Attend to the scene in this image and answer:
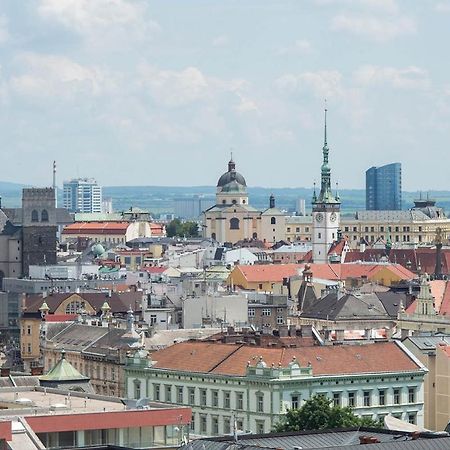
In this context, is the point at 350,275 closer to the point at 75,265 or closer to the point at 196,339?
the point at 75,265

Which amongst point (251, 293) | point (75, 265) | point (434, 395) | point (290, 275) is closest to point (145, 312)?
point (251, 293)

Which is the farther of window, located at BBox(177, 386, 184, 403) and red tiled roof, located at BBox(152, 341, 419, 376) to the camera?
window, located at BBox(177, 386, 184, 403)

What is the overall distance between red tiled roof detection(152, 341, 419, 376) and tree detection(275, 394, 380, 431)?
746 cm

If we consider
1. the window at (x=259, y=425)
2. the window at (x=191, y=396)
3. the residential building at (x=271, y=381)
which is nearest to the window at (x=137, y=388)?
the residential building at (x=271, y=381)

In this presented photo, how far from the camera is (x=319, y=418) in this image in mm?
85562

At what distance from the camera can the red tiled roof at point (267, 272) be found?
590 ft

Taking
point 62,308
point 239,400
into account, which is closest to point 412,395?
point 239,400

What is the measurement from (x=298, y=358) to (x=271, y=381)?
3.09 metres

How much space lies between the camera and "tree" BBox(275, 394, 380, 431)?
277 feet

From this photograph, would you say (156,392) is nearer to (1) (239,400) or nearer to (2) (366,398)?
(1) (239,400)

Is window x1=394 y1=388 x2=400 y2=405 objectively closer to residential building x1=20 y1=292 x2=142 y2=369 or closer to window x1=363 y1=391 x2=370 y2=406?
window x1=363 y1=391 x2=370 y2=406

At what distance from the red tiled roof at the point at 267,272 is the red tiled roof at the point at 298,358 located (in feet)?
257

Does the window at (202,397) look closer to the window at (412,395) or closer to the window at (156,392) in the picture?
the window at (156,392)

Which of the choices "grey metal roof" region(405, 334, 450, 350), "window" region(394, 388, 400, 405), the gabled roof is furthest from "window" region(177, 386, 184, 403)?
the gabled roof
